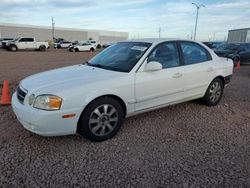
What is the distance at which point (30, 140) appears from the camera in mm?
3436

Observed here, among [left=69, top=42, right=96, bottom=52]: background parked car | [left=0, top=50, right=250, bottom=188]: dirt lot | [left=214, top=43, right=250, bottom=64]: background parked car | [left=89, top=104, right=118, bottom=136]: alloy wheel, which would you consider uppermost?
[left=214, top=43, right=250, bottom=64]: background parked car

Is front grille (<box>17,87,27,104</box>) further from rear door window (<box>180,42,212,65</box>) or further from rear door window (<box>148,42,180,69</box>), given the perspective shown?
rear door window (<box>180,42,212,65</box>)

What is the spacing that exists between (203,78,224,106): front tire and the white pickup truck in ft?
92.6

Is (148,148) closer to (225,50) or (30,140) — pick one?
(30,140)

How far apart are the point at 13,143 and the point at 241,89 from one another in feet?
21.4

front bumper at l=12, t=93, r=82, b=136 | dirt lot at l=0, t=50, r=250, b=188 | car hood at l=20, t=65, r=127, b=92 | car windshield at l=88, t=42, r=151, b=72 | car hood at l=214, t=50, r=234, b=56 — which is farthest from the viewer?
car hood at l=214, t=50, r=234, b=56

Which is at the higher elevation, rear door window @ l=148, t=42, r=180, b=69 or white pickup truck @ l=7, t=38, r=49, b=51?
rear door window @ l=148, t=42, r=180, b=69

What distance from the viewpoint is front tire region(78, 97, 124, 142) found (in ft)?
10.5

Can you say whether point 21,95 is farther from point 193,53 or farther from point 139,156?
point 193,53

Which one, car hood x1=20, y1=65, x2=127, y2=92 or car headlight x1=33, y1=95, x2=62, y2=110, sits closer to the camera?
car headlight x1=33, y1=95, x2=62, y2=110

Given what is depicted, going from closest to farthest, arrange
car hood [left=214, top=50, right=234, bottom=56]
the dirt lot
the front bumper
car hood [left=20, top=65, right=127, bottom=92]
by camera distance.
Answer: the dirt lot, the front bumper, car hood [left=20, top=65, right=127, bottom=92], car hood [left=214, top=50, right=234, bottom=56]

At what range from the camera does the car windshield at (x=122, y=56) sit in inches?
148

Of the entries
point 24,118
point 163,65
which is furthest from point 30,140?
point 163,65

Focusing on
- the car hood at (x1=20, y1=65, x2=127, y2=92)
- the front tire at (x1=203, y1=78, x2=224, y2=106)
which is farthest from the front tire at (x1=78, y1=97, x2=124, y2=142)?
the front tire at (x1=203, y1=78, x2=224, y2=106)
